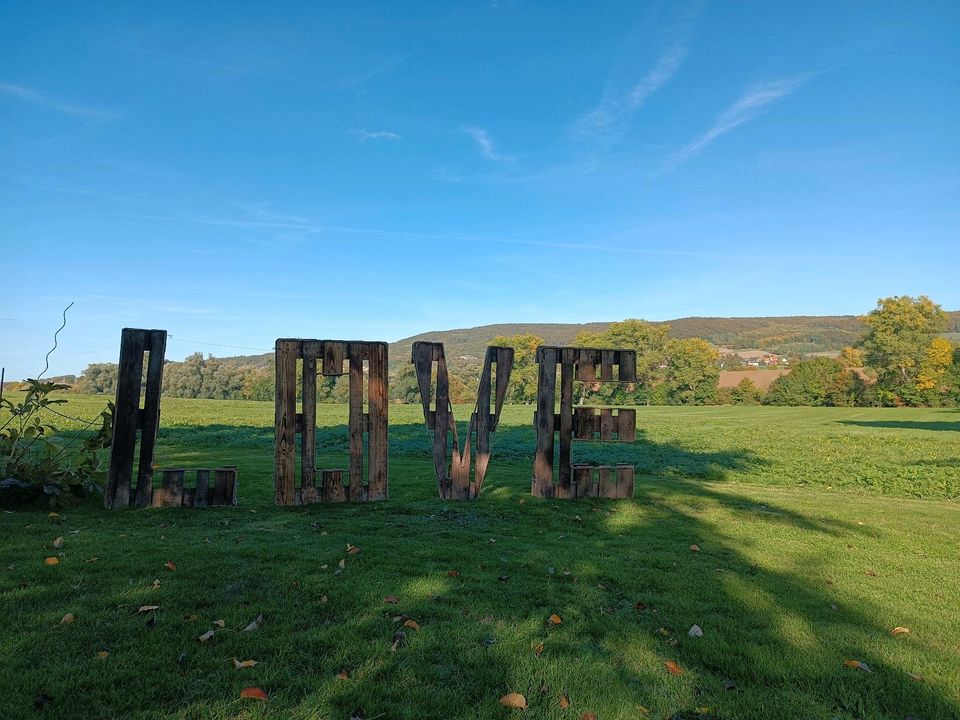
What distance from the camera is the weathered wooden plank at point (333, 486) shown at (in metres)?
8.88

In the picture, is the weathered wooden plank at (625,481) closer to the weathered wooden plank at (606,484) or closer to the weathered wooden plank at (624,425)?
the weathered wooden plank at (606,484)

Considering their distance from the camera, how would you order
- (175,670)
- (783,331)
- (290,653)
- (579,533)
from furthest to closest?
(783,331), (579,533), (290,653), (175,670)

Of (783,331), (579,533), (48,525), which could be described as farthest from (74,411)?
(783,331)

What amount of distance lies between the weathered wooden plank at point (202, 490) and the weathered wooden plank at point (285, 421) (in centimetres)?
93

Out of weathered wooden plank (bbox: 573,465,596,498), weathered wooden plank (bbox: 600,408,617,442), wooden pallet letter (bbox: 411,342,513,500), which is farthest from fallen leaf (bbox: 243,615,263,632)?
weathered wooden plank (bbox: 600,408,617,442)

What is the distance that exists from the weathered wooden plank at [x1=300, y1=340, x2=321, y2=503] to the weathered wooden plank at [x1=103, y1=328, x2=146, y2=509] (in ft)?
7.25

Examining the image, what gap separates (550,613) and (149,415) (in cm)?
644

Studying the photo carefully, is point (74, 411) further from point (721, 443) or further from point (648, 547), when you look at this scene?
point (648, 547)

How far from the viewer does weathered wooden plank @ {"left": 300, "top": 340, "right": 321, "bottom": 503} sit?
8.68 m

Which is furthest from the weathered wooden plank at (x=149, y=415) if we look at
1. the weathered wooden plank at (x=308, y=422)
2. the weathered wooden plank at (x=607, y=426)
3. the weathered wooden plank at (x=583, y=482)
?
the weathered wooden plank at (x=607, y=426)

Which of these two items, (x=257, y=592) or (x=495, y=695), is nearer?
(x=495, y=695)

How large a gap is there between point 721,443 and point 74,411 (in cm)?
3453

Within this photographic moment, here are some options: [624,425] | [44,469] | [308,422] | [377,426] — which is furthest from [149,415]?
[624,425]

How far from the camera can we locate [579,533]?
7.70 metres
